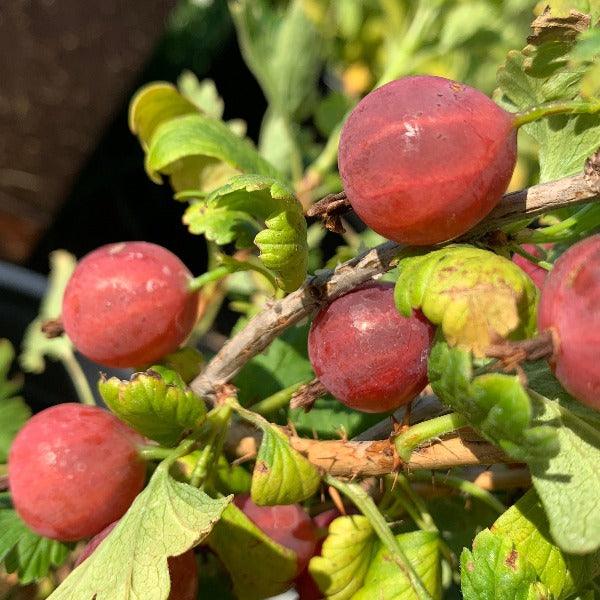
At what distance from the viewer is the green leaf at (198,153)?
732 mm

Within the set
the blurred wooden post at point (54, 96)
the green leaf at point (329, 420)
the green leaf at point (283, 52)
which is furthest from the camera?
the blurred wooden post at point (54, 96)

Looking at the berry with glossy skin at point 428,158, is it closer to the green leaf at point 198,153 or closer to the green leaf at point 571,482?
the green leaf at point 571,482

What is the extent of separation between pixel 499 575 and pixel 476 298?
222 mm

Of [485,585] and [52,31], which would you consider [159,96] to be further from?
[52,31]

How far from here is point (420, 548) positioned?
69 cm

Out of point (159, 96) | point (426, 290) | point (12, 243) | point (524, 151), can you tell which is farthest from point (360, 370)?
point (12, 243)

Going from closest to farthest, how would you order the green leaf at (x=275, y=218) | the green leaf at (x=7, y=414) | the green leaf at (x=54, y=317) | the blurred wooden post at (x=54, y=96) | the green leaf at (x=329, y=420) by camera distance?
the green leaf at (x=275, y=218)
the green leaf at (x=329, y=420)
the green leaf at (x=7, y=414)
the green leaf at (x=54, y=317)
the blurred wooden post at (x=54, y=96)

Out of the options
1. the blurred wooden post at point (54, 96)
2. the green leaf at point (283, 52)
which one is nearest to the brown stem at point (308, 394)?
the green leaf at point (283, 52)

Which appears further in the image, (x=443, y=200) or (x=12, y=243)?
(x=12, y=243)

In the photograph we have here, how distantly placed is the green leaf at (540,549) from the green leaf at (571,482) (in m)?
0.09

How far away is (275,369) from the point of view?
2.73ft

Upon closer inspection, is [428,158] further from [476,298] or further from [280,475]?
[280,475]

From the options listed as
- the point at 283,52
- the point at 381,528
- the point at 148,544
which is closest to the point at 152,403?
the point at 148,544

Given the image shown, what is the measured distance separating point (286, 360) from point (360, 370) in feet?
0.86
